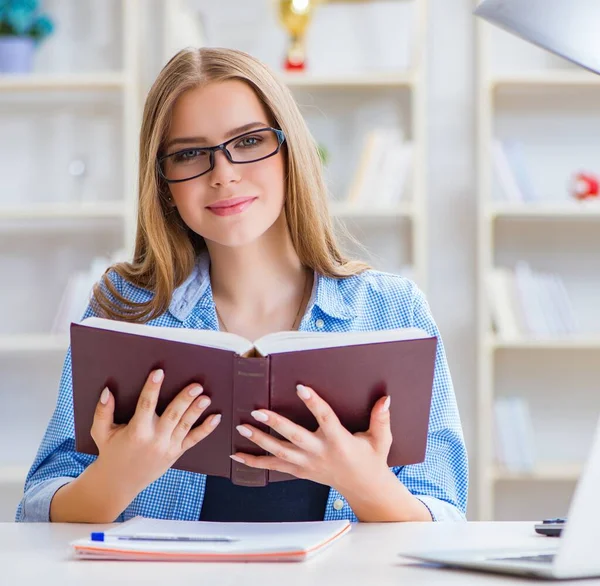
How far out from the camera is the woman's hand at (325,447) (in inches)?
44.6

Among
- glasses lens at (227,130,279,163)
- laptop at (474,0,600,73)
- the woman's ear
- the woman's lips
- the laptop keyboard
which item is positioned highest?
laptop at (474,0,600,73)

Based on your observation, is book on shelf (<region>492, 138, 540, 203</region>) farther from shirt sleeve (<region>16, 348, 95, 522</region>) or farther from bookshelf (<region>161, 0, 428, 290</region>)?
shirt sleeve (<region>16, 348, 95, 522</region>)

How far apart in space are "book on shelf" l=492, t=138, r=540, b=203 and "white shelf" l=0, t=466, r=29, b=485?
1764 millimetres

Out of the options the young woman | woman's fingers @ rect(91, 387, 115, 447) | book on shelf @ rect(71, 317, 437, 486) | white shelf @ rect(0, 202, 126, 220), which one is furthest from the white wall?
woman's fingers @ rect(91, 387, 115, 447)

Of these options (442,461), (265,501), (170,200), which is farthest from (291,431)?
(170,200)

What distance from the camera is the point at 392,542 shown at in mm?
1099

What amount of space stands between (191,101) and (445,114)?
1921mm

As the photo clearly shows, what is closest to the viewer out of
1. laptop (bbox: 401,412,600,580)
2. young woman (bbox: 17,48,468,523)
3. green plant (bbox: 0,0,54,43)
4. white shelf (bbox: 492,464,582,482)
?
laptop (bbox: 401,412,600,580)

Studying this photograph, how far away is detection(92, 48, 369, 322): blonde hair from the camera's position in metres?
1.58

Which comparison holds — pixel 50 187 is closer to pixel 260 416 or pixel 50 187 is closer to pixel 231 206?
pixel 231 206

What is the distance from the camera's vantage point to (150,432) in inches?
46.2

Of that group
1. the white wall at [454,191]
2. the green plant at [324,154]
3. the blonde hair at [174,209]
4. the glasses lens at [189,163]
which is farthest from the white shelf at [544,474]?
the glasses lens at [189,163]

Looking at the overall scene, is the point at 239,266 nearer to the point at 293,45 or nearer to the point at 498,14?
the point at 498,14

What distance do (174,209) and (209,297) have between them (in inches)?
6.9
